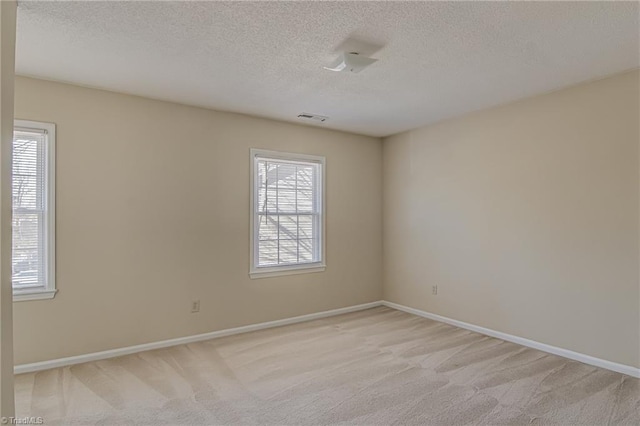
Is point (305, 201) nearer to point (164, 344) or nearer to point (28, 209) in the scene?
point (164, 344)

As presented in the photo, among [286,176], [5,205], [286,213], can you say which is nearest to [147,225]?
[286,213]

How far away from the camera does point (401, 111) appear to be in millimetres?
4160

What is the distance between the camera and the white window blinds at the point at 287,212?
14.5 ft

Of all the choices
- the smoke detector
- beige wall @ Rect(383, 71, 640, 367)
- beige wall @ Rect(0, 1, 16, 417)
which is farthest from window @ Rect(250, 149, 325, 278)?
beige wall @ Rect(0, 1, 16, 417)

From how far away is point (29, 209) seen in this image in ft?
10.2

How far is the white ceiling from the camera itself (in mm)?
2154

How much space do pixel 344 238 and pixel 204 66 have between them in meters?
2.98

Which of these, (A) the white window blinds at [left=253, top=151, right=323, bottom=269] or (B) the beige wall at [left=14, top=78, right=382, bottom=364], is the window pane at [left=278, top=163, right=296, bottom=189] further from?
(B) the beige wall at [left=14, top=78, right=382, bottom=364]

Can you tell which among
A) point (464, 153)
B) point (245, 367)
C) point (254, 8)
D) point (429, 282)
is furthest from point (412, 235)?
point (254, 8)

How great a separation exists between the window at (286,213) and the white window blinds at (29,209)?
198 cm

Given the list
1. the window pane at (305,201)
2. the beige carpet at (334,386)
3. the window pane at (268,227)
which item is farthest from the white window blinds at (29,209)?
the window pane at (305,201)

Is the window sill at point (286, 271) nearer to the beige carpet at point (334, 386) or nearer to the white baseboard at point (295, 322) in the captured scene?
the white baseboard at point (295, 322)

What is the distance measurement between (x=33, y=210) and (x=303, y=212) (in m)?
2.81

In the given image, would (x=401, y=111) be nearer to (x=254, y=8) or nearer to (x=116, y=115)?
(x=254, y=8)
